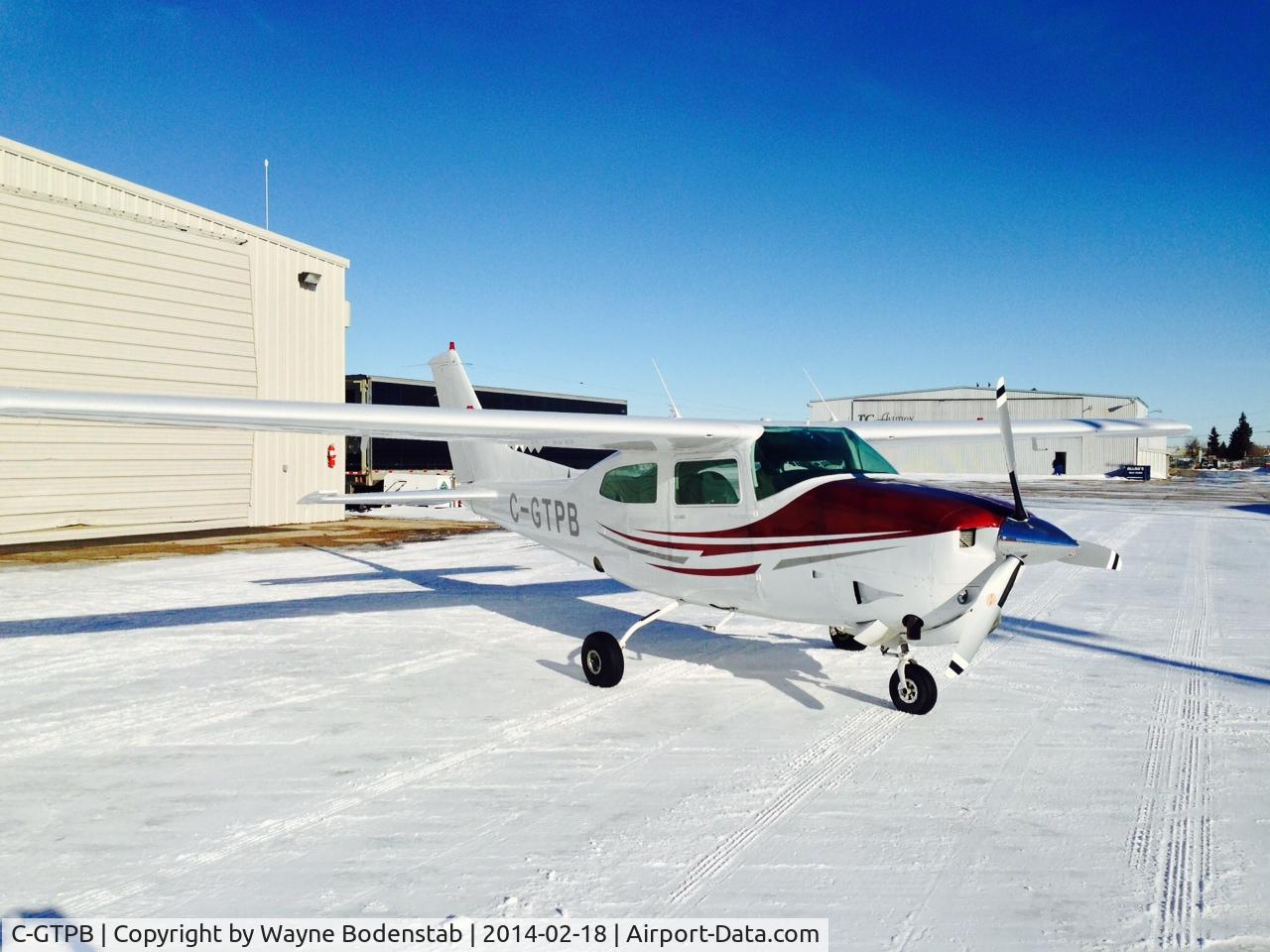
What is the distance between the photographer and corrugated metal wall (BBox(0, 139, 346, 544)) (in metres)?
16.2

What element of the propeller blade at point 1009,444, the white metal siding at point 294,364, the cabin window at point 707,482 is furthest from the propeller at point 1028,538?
the white metal siding at point 294,364

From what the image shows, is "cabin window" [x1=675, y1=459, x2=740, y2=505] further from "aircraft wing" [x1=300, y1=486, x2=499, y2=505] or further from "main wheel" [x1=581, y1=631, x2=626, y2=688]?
"aircraft wing" [x1=300, y1=486, x2=499, y2=505]

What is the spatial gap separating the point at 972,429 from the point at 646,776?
5.91 m

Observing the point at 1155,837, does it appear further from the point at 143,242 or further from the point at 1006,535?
the point at 143,242

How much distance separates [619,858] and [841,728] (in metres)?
2.39

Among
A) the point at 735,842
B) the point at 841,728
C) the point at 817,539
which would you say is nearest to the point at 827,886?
the point at 735,842

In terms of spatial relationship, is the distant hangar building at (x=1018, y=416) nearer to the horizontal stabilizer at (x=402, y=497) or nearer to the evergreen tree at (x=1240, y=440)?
the horizontal stabilizer at (x=402, y=497)

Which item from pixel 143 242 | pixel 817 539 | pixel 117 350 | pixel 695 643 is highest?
pixel 143 242

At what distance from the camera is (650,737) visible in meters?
5.45

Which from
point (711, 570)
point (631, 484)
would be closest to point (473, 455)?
point (631, 484)

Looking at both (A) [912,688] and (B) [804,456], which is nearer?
(A) [912,688]

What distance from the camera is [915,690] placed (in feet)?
19.3

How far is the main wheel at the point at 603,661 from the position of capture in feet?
21.6

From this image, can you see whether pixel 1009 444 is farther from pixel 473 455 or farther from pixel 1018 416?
pixel 1018 416
